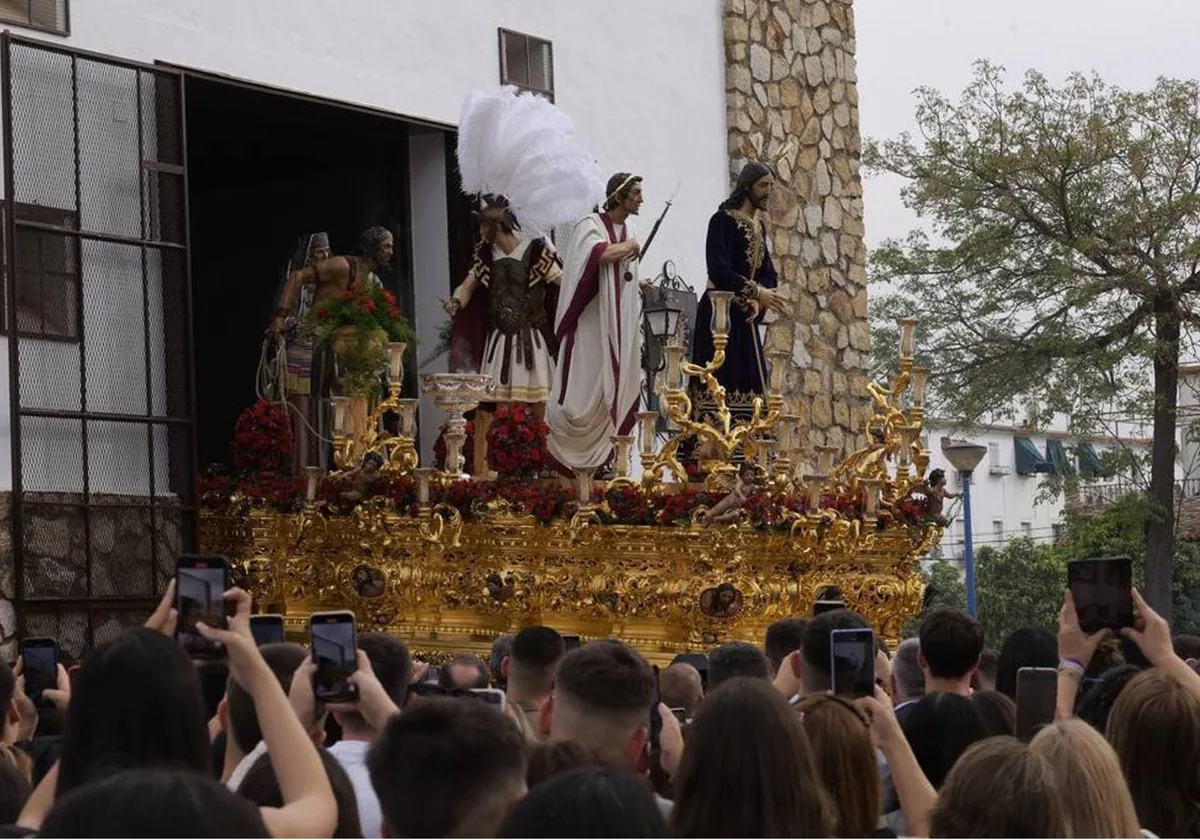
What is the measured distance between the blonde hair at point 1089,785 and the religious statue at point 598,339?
1030 centimetres

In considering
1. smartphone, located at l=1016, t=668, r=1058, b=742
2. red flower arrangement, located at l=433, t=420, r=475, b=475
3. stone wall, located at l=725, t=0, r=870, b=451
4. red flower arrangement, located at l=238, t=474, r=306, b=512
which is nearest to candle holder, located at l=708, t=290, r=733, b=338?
red flower arrangement, located at l=433, t=420, r=475, b=475

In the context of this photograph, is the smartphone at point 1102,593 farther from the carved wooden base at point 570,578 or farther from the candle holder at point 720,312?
the candle holder at point 720,312

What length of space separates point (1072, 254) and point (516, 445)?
1163 cm

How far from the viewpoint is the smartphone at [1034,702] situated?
636 centimetres

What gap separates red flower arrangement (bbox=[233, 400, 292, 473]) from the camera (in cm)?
1478

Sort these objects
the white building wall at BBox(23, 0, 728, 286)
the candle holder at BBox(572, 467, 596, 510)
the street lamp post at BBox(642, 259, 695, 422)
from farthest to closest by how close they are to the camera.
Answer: the street lamp post at BBox(642, 259, 695, 422) → the white building wall at BBox(23, 0, 728, 286) → the candle holder at BBox(572, 467, 596, 510)

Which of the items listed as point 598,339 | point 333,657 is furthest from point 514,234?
point 333,657

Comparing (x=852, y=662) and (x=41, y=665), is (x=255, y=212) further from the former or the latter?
(x=852, y=662)

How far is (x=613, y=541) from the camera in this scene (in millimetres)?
13867

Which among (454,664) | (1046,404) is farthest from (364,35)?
(1046,404)

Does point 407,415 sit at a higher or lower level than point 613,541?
higher

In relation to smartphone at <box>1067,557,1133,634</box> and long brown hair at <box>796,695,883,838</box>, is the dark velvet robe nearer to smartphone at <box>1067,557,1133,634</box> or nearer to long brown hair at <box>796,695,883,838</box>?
smartphone at <box>1067,557,1133,634</box>

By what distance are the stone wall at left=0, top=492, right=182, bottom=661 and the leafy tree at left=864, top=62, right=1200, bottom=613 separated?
12.9 metres

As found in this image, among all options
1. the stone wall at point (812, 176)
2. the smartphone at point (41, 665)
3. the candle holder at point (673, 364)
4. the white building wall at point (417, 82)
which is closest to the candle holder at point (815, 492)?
the candle holder at point (673, 364)
